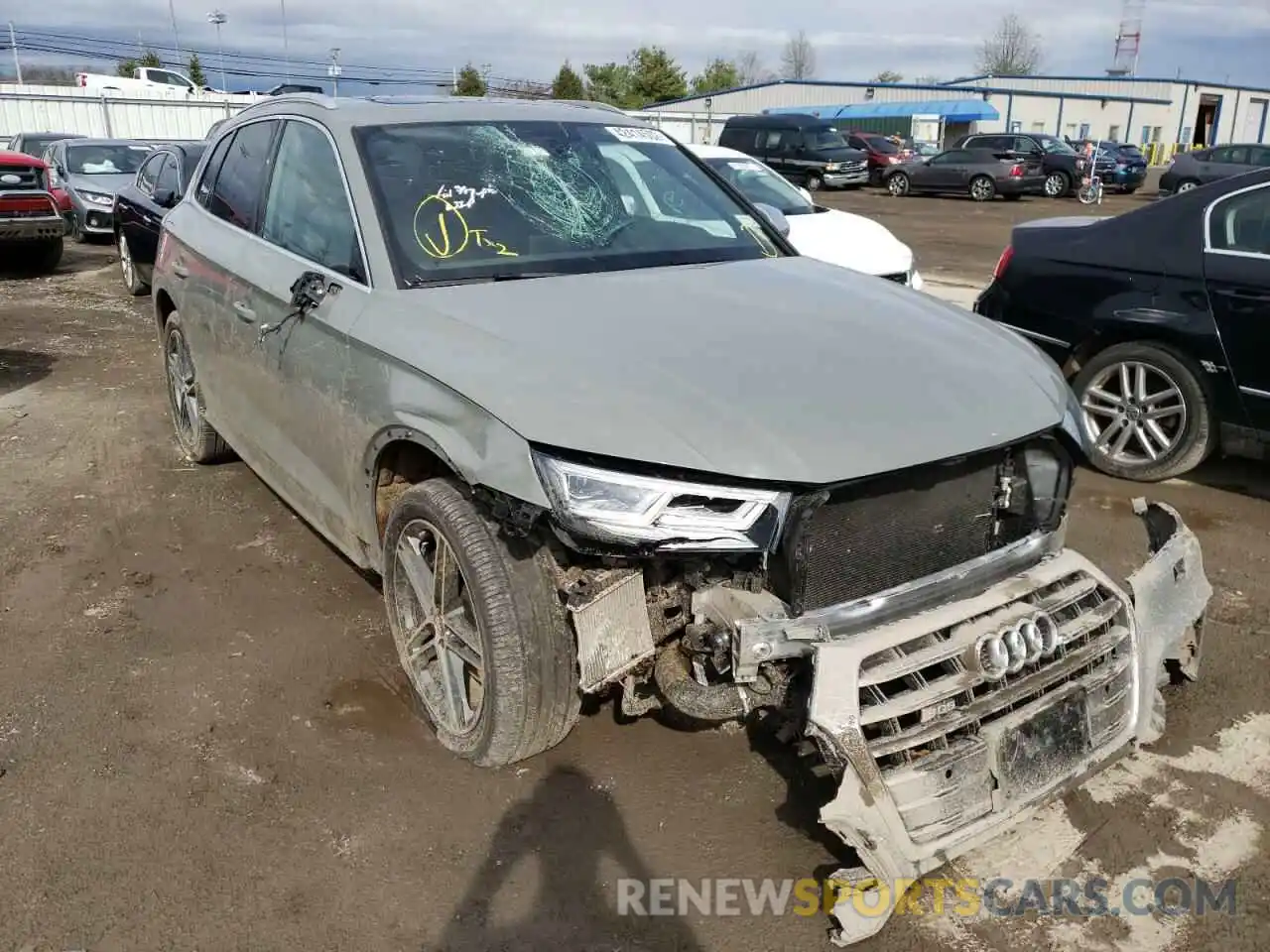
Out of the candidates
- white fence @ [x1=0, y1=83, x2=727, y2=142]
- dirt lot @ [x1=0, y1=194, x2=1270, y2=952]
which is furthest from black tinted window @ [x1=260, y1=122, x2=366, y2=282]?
white fence @ [x1=0, y1=83, x2=727, y2=142]

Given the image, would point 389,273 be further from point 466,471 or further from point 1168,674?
point 1168,674

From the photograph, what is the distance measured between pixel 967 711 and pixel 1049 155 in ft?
96.1

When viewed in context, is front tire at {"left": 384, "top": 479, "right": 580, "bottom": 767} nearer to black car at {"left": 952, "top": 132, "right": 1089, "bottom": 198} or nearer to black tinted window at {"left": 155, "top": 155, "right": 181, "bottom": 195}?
black tinted window at {"left": 155, "top": 155, "right": 181, "bottom": 195}

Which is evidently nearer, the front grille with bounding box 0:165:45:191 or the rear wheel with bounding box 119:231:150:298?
the rear wheel with bounding box 119:231:150:298

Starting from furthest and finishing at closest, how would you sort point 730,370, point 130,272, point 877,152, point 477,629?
point 877,152 < point 130,272 < point 477,629 < point 730,370

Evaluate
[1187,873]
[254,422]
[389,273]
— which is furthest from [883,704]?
[254,422]

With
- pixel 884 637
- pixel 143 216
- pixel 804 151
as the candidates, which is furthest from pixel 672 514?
pixel 804 151

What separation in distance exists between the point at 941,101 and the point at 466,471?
52175mm

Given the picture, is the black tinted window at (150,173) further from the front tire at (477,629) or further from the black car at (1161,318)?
the front tire at (477,629)

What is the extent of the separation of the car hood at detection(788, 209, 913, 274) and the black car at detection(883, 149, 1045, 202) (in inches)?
836

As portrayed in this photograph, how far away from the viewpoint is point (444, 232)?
3.46m

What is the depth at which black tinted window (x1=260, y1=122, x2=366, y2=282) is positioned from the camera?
139 inches

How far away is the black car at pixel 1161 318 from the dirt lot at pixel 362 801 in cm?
84

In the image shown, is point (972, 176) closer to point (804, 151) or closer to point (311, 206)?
point (804, 151)
